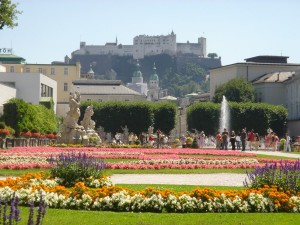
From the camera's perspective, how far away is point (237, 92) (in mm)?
101688

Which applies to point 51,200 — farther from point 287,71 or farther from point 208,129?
point 287,71

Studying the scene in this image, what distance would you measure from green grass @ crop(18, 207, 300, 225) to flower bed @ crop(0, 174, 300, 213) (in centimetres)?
42

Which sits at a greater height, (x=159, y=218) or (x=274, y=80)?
(x=274, y=80)

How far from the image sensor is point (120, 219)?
11703 millimetres

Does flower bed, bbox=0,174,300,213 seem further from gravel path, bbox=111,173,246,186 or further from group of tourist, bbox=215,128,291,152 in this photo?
group of tourist, bbox=215,128,291,152

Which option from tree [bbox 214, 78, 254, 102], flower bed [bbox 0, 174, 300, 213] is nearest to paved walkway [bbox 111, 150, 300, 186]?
flower bed [bbox 0, 174, 300, 213]

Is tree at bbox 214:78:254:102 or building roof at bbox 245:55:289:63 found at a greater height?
building roof at bbox 245:55:289:63

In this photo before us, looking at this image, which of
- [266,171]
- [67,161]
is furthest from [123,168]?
[266,171]

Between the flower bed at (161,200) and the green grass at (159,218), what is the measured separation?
419mm

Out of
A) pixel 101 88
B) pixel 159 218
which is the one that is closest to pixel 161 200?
pixel 159 218

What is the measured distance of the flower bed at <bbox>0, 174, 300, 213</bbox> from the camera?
13.0 metres

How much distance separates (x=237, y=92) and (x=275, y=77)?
43.4 ft

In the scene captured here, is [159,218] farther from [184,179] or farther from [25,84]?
[25,84]

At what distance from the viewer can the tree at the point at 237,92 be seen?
332ft
